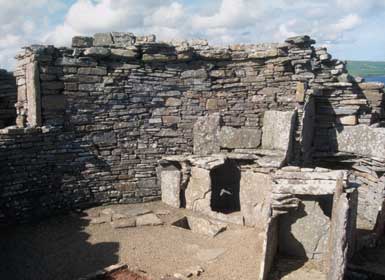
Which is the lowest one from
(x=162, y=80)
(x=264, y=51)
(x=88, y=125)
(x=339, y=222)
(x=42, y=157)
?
(x=339, y=222)

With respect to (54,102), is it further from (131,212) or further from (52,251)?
(52,251)

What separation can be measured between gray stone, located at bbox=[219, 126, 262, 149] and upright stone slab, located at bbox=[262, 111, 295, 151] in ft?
0.65

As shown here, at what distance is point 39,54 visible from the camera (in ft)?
29.7

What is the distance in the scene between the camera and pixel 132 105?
397 inches

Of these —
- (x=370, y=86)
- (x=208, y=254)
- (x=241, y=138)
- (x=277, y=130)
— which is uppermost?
(x=370, y=86)

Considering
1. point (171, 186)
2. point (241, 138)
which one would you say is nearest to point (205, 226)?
point (171, 186)

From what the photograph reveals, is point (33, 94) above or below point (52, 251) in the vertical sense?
above

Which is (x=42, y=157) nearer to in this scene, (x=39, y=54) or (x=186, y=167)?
(x=39, y=54)

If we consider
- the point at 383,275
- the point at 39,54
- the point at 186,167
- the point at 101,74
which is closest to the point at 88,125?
the point at 101,74

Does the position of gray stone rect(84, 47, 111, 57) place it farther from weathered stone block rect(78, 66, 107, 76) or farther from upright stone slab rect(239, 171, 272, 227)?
upright stone slab rect(239, 171, 272, 227)

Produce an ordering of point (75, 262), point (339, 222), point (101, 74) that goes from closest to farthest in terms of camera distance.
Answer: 1. point (339, 222)
2. point (75, 262)
3. point (101, 74)

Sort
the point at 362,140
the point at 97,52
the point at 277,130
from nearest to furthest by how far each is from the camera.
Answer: the point at 97,52
the point at 277,130
the point at 362,140

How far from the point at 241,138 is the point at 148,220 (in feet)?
9.77

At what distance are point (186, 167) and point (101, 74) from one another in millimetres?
3009
